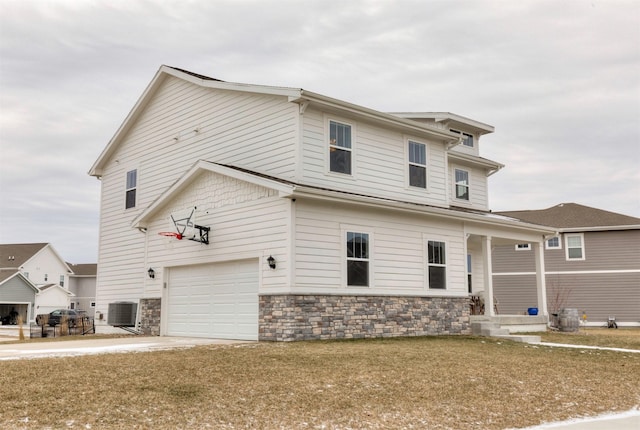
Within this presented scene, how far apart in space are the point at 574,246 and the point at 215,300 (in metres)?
22.5

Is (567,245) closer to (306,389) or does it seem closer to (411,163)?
(411,163)

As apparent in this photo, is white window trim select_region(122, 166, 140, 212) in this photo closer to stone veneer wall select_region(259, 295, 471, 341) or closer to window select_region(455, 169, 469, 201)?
stone veneer wall select_region(259, 295, 471, 341)

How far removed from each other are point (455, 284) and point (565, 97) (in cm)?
1085

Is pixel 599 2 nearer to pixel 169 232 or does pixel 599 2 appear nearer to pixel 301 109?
pixel 301 109

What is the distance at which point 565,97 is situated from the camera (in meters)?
23.9

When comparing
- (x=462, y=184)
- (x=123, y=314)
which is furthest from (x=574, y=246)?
(x=123, y=314)

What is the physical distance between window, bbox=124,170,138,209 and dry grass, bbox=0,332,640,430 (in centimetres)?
1177

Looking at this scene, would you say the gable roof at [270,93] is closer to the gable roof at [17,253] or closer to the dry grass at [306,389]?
the dry grass at [306,389]

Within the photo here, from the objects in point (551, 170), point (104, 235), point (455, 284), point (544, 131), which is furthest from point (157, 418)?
point (551, 170)

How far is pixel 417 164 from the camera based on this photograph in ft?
60.0

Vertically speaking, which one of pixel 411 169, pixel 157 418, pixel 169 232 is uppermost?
pixel 411 169

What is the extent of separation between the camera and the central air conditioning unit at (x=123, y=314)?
20.1 meters

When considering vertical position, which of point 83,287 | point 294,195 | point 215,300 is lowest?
point 215,300

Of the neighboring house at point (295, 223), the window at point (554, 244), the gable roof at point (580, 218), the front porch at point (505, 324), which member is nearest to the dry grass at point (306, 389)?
the neighboring house at point (295, 223)
